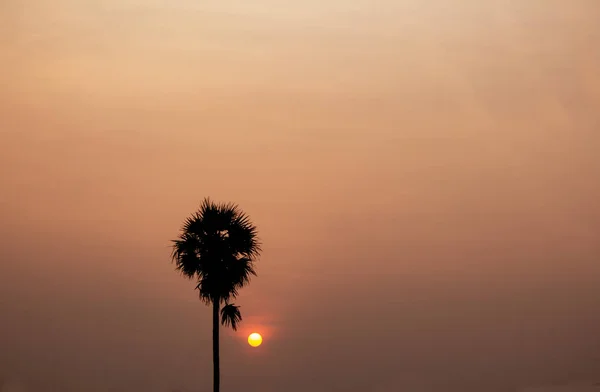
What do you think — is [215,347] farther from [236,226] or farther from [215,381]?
[236,226]

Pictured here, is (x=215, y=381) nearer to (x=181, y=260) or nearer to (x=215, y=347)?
(x=215, y=347)

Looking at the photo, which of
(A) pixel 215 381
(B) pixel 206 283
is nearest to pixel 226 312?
(B) pixel 206 283

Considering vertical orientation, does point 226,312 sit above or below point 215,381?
above

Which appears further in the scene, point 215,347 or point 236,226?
point 236,226

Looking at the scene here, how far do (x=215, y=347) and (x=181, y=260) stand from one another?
23.8 feet

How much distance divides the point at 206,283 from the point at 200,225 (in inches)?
165

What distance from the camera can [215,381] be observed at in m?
43.8

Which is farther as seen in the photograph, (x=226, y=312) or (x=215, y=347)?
(x=226, y=312)

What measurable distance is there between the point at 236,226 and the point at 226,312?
560cm

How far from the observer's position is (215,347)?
4441 cm

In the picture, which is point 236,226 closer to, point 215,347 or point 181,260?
point 181,260

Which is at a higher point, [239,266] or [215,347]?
[239,266]

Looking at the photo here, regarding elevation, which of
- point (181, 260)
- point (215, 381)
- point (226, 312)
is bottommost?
point (215, 381)

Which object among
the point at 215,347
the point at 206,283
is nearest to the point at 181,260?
the point at 206,283
